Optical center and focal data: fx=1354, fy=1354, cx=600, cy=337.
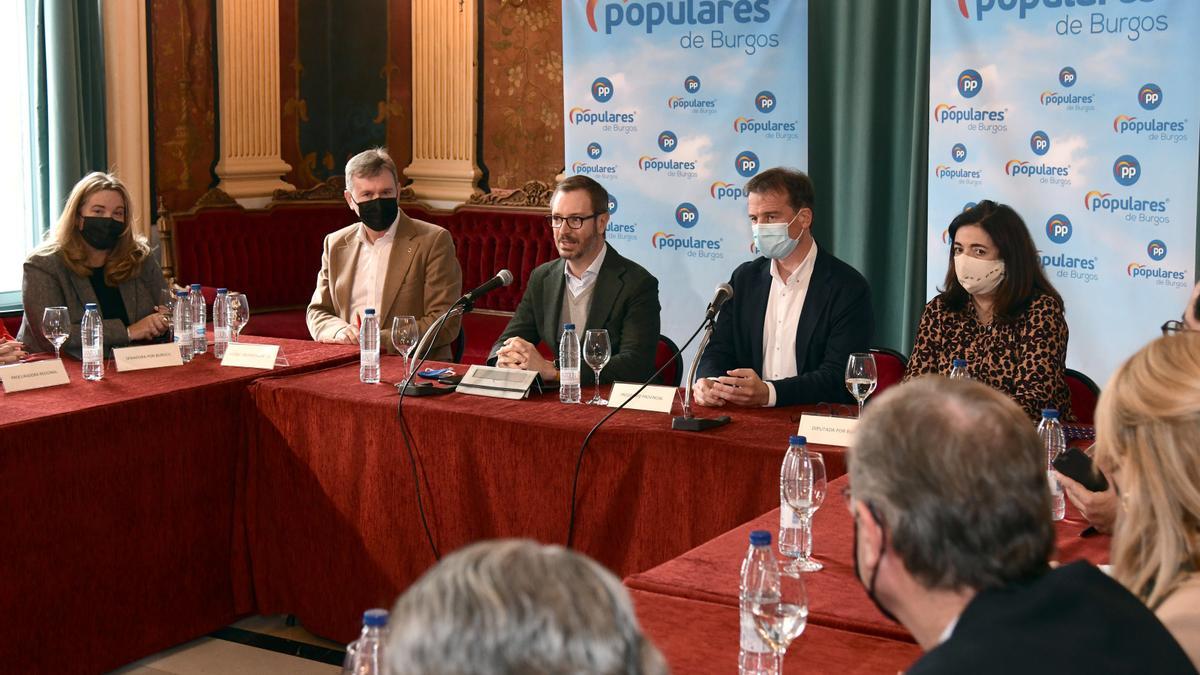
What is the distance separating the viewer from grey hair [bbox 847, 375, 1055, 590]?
1.37m

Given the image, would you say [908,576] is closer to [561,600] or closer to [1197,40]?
[561,600]

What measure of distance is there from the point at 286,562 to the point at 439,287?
1.31 m

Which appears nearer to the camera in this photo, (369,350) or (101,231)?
(369,350)

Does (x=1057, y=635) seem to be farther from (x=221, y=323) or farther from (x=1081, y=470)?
(x=221, y=323)

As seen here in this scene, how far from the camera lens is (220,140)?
747cm

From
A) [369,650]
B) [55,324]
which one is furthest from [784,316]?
[369,650]

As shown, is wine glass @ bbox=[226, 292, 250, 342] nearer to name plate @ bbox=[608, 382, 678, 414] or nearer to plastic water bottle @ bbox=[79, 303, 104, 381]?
plastic water bottle @ bbox=[79, 303, 104, 381]

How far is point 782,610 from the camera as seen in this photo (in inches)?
71.2

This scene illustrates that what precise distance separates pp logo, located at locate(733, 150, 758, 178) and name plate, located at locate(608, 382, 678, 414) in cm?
270

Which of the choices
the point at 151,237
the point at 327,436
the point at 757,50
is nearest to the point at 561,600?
the point at 327,436

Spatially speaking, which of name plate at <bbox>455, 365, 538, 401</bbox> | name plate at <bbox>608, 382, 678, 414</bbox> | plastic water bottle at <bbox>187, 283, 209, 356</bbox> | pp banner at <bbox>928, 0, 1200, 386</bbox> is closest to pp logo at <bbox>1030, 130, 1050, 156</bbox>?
pp banner at <bbox>928, 0, 1200, 386</bbox>

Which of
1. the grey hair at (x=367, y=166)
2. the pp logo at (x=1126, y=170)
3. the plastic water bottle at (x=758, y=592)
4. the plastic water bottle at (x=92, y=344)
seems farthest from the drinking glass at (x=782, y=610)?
the pp logo at (x=1126, y=170)

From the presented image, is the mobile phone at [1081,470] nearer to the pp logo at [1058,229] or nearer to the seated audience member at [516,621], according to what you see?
the seated audience member at [516,621]

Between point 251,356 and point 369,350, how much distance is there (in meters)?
0.44
